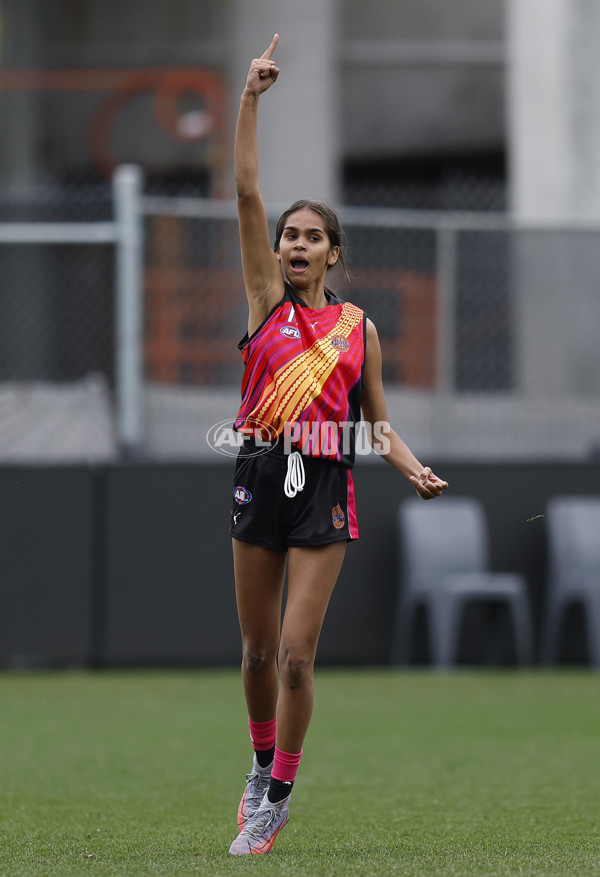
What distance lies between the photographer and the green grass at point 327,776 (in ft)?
13.5

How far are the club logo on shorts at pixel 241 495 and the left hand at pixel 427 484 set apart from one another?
1.72 feet

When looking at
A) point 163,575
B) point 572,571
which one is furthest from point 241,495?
Answer: point 572,571

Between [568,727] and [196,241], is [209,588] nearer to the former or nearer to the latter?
[196,241]

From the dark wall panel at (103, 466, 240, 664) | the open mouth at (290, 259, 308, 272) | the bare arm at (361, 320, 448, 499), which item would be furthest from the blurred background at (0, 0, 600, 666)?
the open mouth at (290, 259, 308, 272)

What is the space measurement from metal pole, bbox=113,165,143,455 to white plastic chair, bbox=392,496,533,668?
7.13 feet

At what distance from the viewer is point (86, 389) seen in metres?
10.1

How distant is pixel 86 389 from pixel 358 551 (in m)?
2.37

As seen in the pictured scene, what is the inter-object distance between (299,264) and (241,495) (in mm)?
779

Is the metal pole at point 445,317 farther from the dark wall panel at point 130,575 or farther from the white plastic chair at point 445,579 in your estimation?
the dark wall panel at point 130,575

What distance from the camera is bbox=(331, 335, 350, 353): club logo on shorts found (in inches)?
172

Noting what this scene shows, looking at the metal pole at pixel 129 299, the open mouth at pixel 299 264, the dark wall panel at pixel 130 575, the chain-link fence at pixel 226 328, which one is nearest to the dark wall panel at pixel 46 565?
the dark wall panel at pixel 130 575

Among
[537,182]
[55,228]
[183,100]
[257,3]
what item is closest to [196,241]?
[55,228]

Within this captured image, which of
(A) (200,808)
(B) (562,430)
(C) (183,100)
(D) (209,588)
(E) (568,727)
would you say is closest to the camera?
(A) (200,808)

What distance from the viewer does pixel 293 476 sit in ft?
14.1
